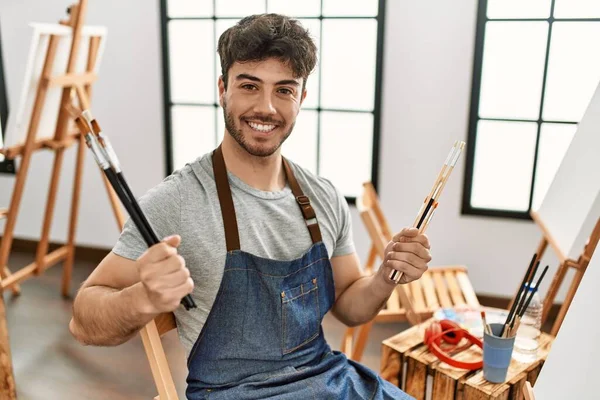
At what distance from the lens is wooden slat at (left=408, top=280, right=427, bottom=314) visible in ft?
7.99

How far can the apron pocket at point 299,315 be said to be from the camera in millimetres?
1479

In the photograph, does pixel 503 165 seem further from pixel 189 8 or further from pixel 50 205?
A: pixel 50 205

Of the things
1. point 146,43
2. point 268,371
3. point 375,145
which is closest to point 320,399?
point 268,371

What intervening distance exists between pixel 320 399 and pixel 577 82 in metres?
2.26

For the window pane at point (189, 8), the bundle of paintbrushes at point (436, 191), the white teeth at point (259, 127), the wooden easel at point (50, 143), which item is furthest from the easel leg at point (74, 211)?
the bundle of paintbrushes at point (436, 191)

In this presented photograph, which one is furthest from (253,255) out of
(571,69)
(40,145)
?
(571,69)

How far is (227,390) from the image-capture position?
4.65ft

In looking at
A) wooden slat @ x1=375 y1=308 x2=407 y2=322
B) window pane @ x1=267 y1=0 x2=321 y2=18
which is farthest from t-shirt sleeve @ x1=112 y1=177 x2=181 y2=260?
window pane @ x1=267 y1=0 x2=321 y2=18

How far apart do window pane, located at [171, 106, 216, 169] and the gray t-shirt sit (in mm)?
2016

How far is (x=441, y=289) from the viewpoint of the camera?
8.59ft

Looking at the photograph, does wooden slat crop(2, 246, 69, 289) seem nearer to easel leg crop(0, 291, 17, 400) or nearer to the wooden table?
easel leg crop(0, 291, 17, 400)

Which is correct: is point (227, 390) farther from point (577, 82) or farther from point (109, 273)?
point (577, 82)

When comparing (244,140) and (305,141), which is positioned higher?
(244,140)

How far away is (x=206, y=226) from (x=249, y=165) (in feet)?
0.70
